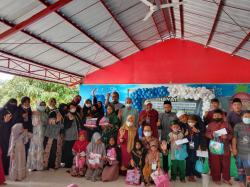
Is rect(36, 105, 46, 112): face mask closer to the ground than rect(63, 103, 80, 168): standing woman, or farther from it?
farther from it

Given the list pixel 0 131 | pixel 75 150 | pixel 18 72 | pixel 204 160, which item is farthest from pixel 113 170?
pixel 18 72

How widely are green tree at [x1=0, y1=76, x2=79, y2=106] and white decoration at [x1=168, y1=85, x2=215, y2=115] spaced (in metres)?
6.92

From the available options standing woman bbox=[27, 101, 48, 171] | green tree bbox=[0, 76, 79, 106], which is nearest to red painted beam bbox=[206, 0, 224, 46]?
standing woman bbox=[27, 101, 48, 171]

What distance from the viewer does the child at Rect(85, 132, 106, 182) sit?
5098mm

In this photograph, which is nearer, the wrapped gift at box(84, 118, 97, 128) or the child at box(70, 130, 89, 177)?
the child at box(70, 130, 89, 177)

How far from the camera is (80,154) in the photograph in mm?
5297

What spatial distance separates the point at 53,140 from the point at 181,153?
2301mm

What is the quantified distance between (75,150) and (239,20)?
18.4 ft

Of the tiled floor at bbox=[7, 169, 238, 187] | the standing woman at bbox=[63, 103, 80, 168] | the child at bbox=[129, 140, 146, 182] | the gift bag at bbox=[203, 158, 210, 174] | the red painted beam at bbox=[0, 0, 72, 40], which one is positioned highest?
the red painted beam at bbox=[0, 0, 72, 40]

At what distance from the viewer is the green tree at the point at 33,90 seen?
1534 centimetres

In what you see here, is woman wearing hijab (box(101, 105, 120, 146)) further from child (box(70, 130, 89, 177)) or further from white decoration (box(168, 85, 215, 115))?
white decoration (box(168, 85, 215, 115))

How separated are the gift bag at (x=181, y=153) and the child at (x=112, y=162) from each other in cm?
98

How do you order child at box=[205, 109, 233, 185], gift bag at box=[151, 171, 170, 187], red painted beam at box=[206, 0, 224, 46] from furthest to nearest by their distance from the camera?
red painted beam at box=[206, 0, 224, 46], child at box=[205, 109, 233, 185], gift bag at box=[151, 171, 170, 187]

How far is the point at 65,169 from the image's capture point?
5711 millimetres
